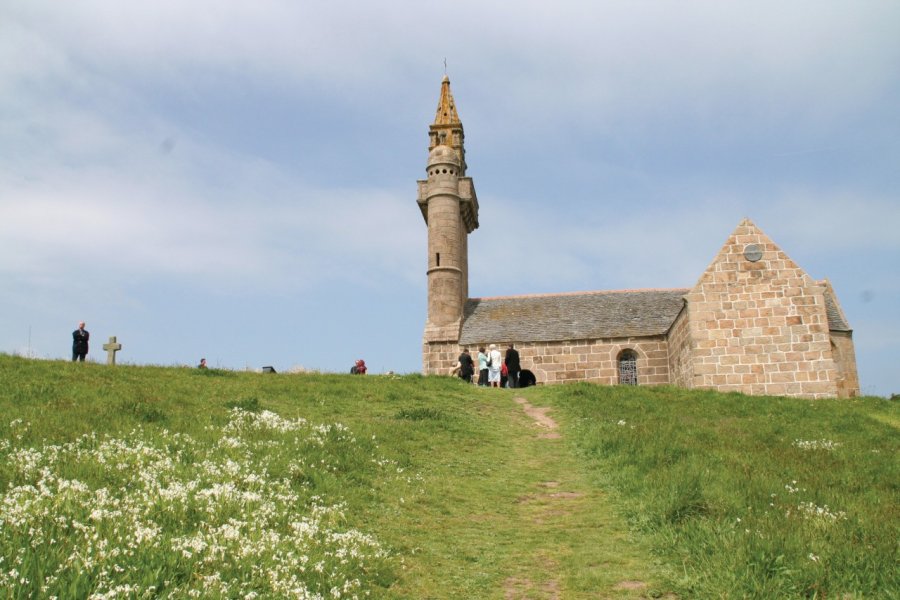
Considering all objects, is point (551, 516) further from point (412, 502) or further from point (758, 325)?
point (758, 325)

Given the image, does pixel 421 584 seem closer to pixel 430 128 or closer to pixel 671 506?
pixel 671 506

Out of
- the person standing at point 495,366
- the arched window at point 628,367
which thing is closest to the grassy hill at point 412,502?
the person standing at point 495,366

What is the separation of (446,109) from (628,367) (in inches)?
757

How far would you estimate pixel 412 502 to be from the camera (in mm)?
9773

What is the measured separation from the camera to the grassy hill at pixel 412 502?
249 inches

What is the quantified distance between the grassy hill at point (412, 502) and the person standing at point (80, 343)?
8766 millimetres

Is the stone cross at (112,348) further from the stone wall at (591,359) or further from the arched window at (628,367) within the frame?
the arched window at (628,367)

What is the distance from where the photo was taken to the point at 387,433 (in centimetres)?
1327

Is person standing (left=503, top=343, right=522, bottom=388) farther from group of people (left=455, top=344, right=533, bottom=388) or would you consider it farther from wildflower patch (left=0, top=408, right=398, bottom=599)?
wildflower patch (left=0, top=408, right=398, bottom=599)

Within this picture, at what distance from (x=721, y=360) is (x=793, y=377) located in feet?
7.81

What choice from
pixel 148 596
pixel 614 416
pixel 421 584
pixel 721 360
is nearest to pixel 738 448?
pixel 614 416

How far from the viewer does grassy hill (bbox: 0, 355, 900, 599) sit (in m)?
6.32

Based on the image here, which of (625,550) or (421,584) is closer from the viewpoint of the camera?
Result: (421,584)

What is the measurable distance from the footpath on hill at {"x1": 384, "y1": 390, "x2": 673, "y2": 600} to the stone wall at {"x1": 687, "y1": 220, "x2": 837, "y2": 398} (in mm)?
13391
